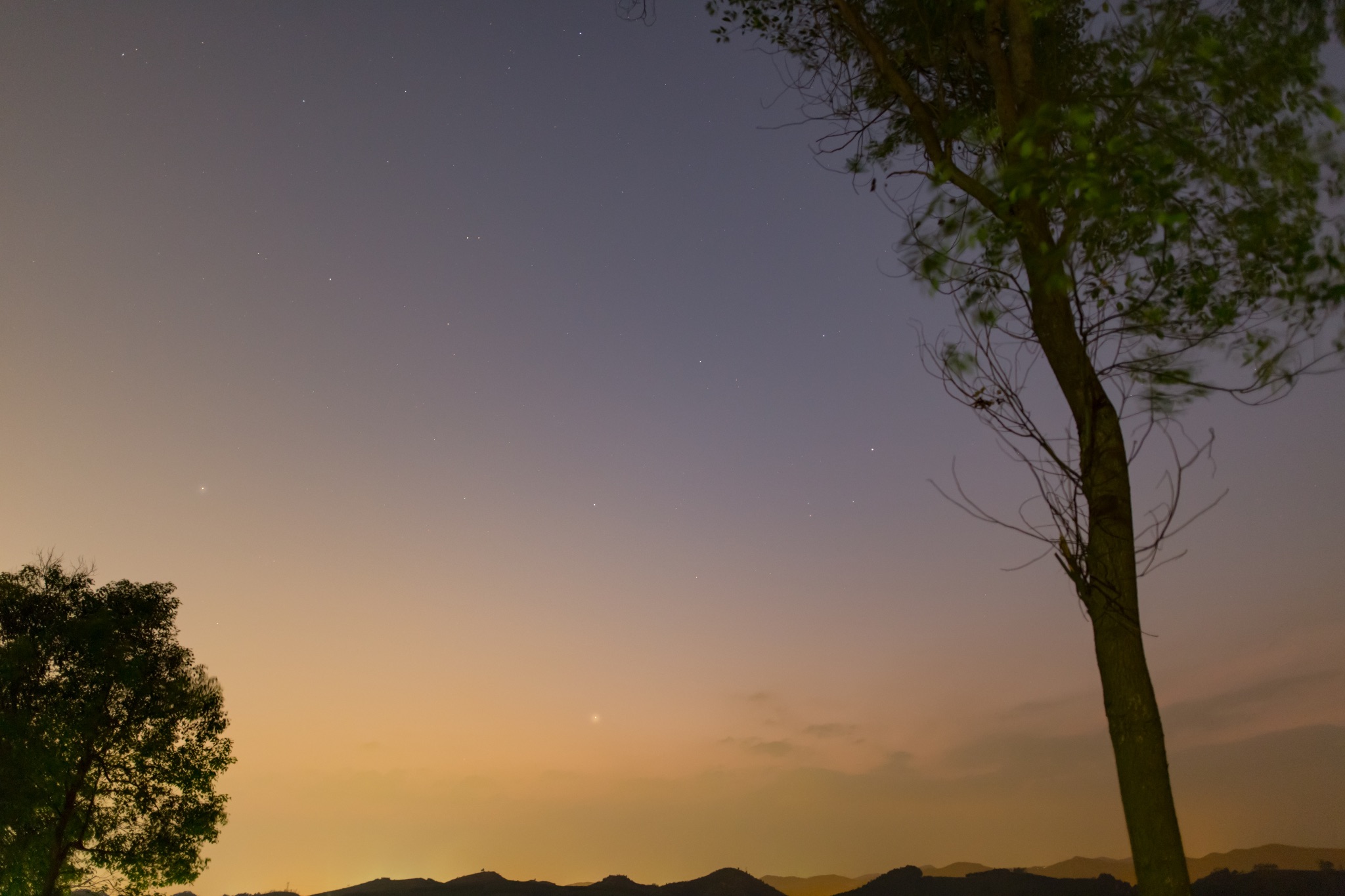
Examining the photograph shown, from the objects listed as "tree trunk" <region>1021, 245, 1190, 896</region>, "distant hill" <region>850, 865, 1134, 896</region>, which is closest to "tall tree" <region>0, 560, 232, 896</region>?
"tree trunk" <region>1021, 245, 1190, 896</region>

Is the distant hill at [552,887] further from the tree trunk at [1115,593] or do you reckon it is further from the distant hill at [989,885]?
the tree trunk at [1115,593]

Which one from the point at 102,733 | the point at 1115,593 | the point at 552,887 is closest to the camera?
the point at 1115,593

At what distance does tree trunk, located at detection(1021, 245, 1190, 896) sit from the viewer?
5965 millimetres

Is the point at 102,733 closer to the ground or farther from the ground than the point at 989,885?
farther from the ground

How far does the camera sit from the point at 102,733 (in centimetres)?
2564

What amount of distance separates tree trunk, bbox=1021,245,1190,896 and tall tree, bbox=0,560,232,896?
26922mm

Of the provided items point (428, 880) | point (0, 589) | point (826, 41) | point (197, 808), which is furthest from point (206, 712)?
point (428, 880)

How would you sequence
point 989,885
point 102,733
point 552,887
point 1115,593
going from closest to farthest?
1. point 1115,593
2. point 102,733
3. point 989,885
4. point 552,887

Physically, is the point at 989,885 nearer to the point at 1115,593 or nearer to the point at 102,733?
the point at 102,733

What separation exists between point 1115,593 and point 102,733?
2885 cm

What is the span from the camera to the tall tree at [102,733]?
944 inches

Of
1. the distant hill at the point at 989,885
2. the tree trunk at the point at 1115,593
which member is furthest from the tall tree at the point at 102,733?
the distant hill at the point at 989,885

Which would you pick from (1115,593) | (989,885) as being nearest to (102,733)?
(1115,593)

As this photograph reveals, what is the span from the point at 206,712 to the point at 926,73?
28130 mm
